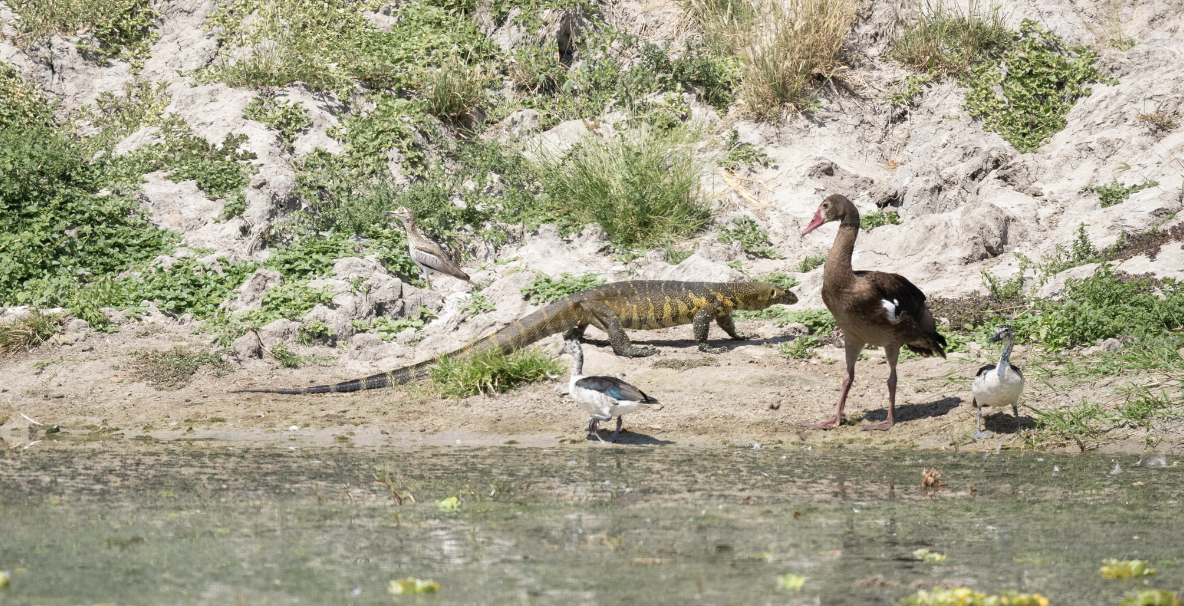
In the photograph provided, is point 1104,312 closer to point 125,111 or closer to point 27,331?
point 27,331

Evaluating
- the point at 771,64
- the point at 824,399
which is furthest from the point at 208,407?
the point at 771,64

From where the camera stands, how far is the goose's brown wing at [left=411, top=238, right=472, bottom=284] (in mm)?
11836

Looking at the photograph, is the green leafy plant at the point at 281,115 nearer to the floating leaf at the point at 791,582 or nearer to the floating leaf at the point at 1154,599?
the floating leaf at the point at 791,582

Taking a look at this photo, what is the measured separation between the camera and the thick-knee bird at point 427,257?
38.9ft

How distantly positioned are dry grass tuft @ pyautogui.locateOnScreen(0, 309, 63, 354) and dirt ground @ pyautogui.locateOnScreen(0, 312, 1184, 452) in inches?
5.7

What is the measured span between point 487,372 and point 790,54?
785cm

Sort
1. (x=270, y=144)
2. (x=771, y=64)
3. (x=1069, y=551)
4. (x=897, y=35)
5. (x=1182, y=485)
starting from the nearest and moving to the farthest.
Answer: (x=1069, y=551), (x=1182, y=485), (x=270, y=144), (x=771, y=64), (x=897, y=35)

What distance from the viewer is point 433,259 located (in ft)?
38.8

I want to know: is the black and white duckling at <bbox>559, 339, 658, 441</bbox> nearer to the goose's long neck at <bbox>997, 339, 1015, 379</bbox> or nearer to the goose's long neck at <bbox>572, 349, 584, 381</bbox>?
the goose's long neck at <bbox>572, 349, 584, 381</bbox>

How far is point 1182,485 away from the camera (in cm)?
599

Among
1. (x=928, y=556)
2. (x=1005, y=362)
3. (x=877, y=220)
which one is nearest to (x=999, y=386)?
(x=1005, y=362)

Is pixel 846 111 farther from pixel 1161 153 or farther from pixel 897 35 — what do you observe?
pixel 1161 153

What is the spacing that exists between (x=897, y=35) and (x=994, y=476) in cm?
1097

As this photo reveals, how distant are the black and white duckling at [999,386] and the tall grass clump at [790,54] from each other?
776cm
